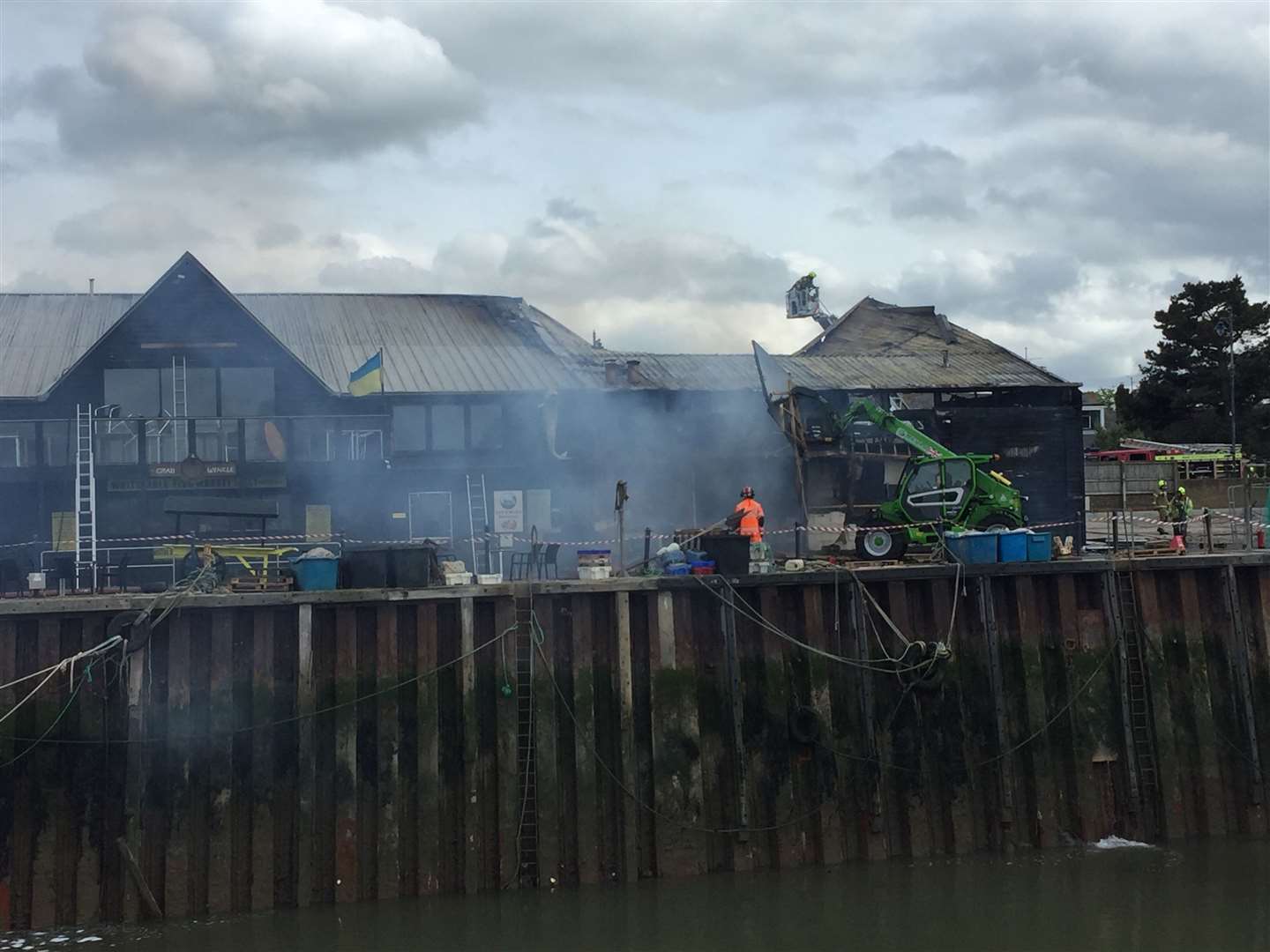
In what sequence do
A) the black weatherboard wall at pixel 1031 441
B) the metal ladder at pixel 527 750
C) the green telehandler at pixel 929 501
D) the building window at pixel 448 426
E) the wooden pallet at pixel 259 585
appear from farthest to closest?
the black weatherboard wall at pixel 1031 441 → the building window at pixel 448 426 → the green telehandler at pixel 929 501 → the wooden pallet at pixel 259 585 → the metal ladder at pixel 527 750

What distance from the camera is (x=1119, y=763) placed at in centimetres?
1875

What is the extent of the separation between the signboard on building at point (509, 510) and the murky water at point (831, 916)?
14.3 metres

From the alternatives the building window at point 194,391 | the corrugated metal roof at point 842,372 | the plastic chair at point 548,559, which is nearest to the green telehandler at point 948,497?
the plastic chair at point 548,559

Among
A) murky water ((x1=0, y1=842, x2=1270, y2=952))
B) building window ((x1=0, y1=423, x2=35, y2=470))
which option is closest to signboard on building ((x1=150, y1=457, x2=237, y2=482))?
building window ((x1=0, y1=423, x2=35, y2=470))

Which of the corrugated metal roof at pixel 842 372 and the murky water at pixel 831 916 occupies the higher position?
the corrugated metal roof at pixel 842 372

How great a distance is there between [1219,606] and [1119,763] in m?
3.24

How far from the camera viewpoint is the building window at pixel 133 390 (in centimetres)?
2825

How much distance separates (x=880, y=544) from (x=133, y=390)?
17843mm

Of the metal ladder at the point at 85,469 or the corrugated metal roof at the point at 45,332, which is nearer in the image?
the metal ladder at the point at 85,469

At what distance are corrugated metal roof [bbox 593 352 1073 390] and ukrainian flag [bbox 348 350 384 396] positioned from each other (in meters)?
6.22

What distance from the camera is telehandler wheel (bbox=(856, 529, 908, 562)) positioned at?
71.2ft

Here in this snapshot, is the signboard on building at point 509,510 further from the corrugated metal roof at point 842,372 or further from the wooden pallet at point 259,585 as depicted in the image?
the wooden pallet at point 259,585

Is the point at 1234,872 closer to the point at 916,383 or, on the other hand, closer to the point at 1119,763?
the point at 1119,763

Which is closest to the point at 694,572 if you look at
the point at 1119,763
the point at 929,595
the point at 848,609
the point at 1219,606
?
the point at 848,609
